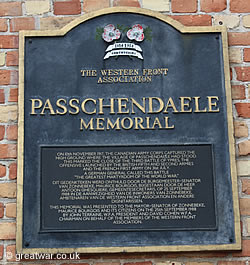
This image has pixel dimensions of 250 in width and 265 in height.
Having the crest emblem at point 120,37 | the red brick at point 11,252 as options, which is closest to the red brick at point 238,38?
the crest emblem at point 120,37

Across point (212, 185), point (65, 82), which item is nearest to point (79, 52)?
point (65, 82)

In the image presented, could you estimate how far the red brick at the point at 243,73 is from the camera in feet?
11.3

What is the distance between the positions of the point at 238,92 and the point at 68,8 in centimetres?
140

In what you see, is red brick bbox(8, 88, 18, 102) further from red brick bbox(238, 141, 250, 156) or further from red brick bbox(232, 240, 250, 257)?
red brick bbox(232, 240, 250, 257)

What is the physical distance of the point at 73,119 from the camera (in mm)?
3301

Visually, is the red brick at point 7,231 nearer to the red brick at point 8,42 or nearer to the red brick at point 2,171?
the red brick at point 2,171

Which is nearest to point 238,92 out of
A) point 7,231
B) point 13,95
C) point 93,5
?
point 93,5

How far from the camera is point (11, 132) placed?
131 inches

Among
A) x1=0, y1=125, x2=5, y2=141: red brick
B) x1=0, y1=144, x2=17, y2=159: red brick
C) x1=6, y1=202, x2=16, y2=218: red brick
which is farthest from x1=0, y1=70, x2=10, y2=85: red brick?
x1=6, y1=202, x2=16, y2=218: red brick

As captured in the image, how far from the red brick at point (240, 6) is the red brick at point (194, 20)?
0.66 feet

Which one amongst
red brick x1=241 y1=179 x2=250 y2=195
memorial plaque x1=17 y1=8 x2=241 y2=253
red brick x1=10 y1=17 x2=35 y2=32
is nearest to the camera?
memorial plaque x1=17 y1=8 x2=241 y2=253

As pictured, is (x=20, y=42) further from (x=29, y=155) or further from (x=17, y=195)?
(x=17, y=195)

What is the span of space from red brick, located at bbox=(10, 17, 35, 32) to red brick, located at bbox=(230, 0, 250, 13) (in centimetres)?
150

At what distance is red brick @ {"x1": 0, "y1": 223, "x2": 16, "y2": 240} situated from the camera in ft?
10.3
